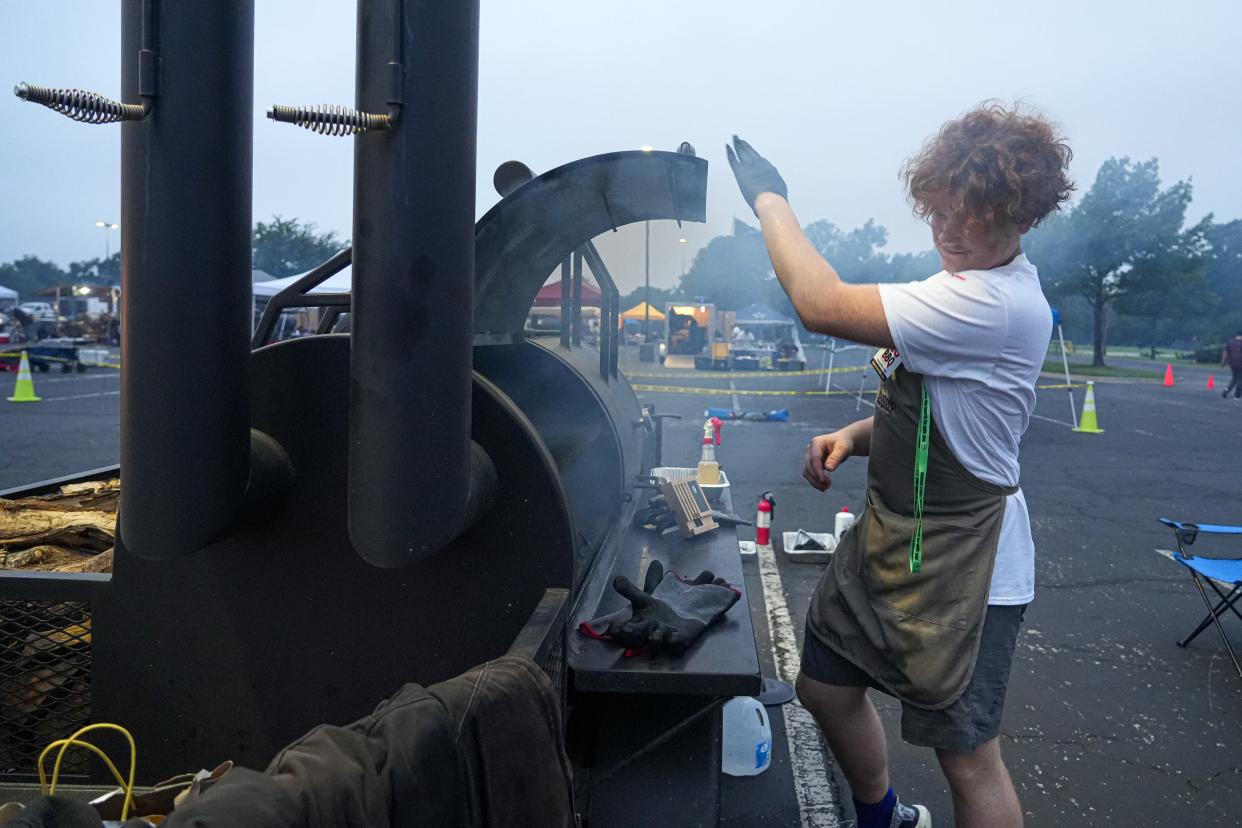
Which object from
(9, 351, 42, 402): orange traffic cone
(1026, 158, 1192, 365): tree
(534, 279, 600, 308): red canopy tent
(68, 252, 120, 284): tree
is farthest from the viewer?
(68, 252, 120, 284): tree

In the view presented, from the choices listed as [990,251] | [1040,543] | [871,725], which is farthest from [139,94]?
[1040,543]

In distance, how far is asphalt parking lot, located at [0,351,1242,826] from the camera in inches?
119

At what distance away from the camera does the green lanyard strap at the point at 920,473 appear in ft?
6.14

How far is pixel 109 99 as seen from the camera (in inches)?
53.5

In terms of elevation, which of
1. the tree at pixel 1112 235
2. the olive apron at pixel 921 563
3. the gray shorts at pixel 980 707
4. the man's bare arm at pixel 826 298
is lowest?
the gray shorts at pixel 980 707

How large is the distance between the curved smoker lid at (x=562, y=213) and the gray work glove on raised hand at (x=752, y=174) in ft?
0.95

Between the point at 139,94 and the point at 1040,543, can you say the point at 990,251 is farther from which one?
the point at 1040,543

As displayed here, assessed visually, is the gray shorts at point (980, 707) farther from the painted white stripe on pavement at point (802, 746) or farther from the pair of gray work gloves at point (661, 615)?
the painted white stripe on pavement at point (802, 746)

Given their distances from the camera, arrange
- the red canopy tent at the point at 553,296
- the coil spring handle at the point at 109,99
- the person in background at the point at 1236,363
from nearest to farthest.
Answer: the coil spring handle at the point at 109,99, the red canopy tent at the point at 553,296, the person in background at the point at 1236,363

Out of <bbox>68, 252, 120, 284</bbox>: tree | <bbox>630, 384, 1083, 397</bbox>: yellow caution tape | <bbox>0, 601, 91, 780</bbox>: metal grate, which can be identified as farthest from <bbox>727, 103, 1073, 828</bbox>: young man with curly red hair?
<bbox>68, 252, 120, 284</bbox>: tree

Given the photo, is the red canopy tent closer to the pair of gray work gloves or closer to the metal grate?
the pair of gray work gloves

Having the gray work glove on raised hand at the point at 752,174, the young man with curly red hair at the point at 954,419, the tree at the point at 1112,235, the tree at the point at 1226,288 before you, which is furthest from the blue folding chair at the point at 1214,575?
the tree at the point at 1226,288

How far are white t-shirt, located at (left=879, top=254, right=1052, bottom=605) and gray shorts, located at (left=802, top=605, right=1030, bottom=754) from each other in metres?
0.06

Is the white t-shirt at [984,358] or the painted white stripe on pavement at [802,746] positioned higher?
the white t-shirt at [984,358]
